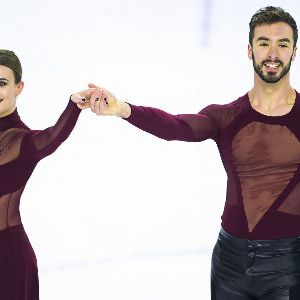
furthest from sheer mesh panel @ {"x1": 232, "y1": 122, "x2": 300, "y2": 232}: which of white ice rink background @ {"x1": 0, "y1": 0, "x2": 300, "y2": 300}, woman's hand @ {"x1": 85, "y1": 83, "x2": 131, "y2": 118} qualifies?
white ice rink background @ {"x1": 0, "y1": 0, "x2": 300, "y2": 300}

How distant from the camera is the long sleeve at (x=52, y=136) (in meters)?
3.41

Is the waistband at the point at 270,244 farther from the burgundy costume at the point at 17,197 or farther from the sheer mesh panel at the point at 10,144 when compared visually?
the sheer mesh panel at the point at 10,144

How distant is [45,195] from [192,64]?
208 cm

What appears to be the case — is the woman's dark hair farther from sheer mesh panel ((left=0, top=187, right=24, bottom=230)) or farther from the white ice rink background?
the white ice rink background

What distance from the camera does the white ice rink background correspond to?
555 cm

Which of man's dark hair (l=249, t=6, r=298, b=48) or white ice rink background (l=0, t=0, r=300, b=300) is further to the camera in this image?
white ice rink background (l=0, t=0, r=300, b=300)

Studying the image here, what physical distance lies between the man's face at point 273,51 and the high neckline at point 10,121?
1113 millimetres

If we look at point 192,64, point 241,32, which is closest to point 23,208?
point 192,64

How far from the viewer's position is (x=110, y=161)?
6.43 metres

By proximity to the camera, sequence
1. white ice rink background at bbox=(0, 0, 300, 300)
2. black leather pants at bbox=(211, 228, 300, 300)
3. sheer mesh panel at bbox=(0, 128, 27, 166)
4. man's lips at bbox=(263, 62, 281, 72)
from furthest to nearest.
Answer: white ice rink background at bbox=(0, 0, 300, 300)
sheer mesh panel at bbox=(0, 128, 27, 166)
man's lips at bbox=(263, 62, 281, 72)
black leather pants at bbox=(211, 228, 300, 300)

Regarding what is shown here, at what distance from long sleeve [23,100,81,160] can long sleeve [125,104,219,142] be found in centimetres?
26

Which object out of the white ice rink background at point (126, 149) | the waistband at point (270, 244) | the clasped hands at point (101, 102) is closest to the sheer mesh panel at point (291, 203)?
the waistband at point (270, 244)

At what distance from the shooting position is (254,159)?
343 cm

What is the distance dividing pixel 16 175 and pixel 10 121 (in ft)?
0.87
